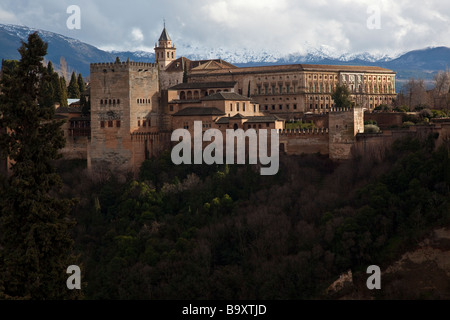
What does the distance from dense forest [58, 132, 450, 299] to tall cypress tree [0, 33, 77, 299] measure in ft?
50.6

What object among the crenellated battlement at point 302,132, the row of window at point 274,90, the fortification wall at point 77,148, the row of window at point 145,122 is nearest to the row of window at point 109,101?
the row of window at point 145,122

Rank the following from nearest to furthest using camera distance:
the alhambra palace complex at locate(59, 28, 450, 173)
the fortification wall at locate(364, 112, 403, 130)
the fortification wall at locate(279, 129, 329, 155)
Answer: the alhambra palace complex at locate(59, 28, 450, 173) → the fortification wall at locate(279, 129, 329, 155) → the fortification wall at locate(364, 112, 403, 130)

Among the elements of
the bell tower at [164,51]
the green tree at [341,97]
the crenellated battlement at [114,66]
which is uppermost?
the bell tower at [164,51]

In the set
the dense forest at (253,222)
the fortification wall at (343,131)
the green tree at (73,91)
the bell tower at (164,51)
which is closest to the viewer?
the dense forest at (253,222)

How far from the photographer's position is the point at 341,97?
203ft

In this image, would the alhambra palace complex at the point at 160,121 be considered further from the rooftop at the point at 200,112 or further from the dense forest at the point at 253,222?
the dense forest at the point at 253,222

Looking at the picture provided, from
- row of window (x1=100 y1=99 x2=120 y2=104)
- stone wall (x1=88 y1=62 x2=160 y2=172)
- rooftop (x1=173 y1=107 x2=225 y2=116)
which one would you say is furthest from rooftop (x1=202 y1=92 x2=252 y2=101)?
row of window (x1=100 y1=99 x2=120 y2=104)

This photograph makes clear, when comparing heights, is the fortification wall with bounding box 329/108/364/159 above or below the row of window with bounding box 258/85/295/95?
below

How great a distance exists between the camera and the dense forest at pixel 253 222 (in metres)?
37.7

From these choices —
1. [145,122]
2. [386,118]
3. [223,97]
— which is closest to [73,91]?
[145,122]

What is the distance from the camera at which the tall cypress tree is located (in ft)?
75.0

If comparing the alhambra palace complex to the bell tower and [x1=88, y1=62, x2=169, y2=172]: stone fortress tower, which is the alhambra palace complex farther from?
the bell tower

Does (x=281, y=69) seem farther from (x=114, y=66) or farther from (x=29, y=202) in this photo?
(x=29, y=202)

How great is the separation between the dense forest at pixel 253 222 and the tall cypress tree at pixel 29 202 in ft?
50.6
